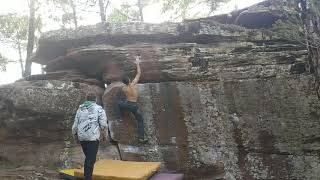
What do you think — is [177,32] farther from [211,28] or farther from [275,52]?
[275,52]

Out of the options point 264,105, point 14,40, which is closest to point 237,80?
point 264,105

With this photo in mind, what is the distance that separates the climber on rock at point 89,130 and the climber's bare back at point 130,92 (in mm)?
2421

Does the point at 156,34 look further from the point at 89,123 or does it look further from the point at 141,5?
the point at 141,5

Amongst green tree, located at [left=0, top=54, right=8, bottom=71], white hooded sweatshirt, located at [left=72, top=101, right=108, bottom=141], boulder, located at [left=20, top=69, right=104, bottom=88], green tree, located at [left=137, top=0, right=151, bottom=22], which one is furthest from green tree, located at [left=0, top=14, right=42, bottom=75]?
white hooded sweatshirt, located at [left=72, top=101, right=108, bottom=141]

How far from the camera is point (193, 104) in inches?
423

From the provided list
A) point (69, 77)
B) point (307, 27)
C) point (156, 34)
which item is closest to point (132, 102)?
point (156, 34)

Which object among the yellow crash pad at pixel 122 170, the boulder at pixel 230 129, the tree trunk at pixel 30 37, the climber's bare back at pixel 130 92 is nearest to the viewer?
the yellow crash pad at pixel 122 170

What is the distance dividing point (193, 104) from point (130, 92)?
1.86 metres

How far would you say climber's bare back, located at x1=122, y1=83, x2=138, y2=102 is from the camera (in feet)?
35.6

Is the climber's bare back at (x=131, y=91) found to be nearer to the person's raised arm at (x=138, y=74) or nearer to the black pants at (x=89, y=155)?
the person's raised arm at (x=138, y=74)

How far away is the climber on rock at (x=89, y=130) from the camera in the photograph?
26.9 feet

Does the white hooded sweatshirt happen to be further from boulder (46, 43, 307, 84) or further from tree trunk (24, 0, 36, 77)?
tree trunk (24, 0, 36, 77)

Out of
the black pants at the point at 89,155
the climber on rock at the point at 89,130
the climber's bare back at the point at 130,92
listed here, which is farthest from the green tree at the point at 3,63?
the black pants at the point at 89,155

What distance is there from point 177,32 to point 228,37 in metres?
1.65
